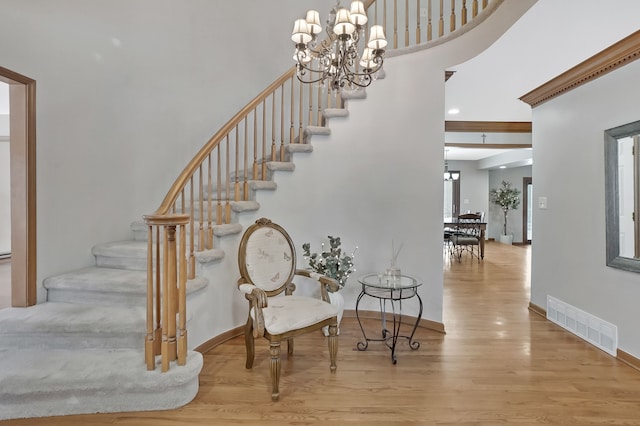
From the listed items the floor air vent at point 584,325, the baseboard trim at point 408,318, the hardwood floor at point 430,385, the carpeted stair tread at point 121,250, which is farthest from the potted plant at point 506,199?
the carpeted stair tread at point 121,250

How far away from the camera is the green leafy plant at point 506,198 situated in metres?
10.0

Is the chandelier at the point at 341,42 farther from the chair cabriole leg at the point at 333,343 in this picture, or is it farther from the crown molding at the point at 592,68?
the crown molding at the point at 592,68

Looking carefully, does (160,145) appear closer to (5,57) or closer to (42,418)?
(5,57)

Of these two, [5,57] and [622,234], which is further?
[622,234]

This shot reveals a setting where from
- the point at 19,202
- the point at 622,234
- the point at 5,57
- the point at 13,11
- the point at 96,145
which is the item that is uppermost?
the point at 13,11

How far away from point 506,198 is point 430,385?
9288 millimetres

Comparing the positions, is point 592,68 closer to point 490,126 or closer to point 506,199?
point 490,126

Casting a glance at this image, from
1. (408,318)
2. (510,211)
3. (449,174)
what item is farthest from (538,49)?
(510,211)

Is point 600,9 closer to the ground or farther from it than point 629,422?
farther from it

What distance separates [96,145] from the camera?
306 cm

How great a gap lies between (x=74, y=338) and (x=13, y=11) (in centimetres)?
242

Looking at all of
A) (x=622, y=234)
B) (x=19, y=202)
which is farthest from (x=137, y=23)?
(x=622, y=234)

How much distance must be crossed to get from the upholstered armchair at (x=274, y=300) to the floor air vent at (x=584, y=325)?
2.32m

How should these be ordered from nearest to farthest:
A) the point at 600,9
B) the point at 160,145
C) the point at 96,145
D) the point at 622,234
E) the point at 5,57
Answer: the point at 600,9, the point at 5,57, the point at 622,234, the point at 96,145, the point at 160,145
